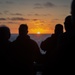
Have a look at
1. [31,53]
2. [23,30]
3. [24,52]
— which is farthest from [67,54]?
[23,30]

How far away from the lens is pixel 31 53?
5680mm

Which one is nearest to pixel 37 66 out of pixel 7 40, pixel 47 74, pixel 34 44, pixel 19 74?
pixel 34 44

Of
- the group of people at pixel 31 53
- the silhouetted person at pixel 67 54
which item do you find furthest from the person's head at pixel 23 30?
the silhouetted person at pixel 67 54

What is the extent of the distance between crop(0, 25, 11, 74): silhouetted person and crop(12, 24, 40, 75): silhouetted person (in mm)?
203

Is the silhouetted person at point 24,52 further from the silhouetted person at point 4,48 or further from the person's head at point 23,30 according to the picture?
the silhouetted person at point 4,48

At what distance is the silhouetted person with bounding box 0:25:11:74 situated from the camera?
190 inches

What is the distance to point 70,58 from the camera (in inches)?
71.1

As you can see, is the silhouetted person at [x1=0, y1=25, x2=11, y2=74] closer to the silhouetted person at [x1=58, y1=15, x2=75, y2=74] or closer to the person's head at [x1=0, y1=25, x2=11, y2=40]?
the person's head at [x1=0, y1=25, x2=11, y2=40]

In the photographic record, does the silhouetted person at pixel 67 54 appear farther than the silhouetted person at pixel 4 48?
No

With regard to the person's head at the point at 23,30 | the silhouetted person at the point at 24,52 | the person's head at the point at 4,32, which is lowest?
the silhouetted person at the point at 24,52

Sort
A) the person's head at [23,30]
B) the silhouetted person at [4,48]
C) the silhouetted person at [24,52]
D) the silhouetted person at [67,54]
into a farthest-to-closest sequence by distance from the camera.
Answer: the person's head at [23,30] → the silhouetted person at [24,52] → the silhouetted person at [4,48] → the silhouetted person at [67,54]

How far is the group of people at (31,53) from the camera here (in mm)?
1817

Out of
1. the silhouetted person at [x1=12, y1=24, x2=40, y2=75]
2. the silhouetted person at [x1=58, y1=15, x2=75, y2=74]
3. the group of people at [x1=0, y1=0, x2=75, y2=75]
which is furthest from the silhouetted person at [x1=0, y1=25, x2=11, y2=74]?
the silhouetted person at [x1=58, y1=15, x2=75, y2=74]

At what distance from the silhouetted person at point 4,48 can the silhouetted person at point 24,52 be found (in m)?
0.20
